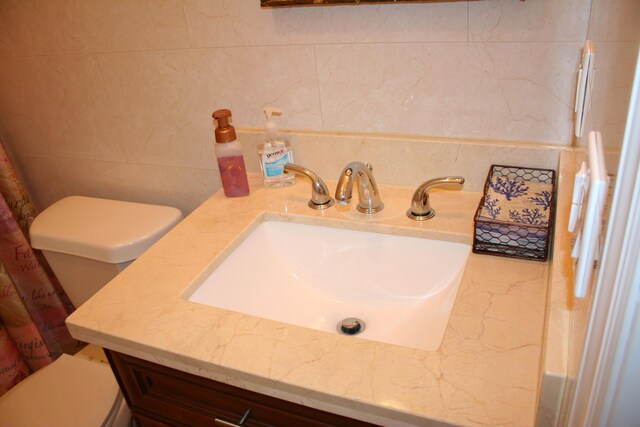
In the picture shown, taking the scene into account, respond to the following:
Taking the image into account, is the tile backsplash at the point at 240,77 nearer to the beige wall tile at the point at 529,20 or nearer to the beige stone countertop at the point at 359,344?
the beige wall tile at the point at 529,20

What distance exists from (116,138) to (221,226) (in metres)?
0.58

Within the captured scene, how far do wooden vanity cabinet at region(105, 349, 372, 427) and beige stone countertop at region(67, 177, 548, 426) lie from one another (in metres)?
0.06

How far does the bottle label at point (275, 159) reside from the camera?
117 cm

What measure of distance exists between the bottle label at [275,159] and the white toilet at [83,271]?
36cm

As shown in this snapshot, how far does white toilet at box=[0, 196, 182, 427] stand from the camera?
4.30 feet

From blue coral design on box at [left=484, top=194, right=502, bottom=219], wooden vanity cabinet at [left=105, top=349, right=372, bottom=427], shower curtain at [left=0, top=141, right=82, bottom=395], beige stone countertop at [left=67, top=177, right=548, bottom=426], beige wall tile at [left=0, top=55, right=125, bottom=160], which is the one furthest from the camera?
shower curtain at [left=0, top=141, right=82, bottom=395]

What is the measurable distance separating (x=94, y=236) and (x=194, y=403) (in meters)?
0.65

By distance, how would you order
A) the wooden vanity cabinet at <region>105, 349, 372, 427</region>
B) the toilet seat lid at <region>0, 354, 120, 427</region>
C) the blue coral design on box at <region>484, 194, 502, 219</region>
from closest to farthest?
1. the wooden vanity cabinet at <region>105, 349, 372, 427</region>
2. the blue coral design on box at <region>484, 194, 502, 219</region>
3. the toilet seat lid at <region>0, 354, 120, 427</region>

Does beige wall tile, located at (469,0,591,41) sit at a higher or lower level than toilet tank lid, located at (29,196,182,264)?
higher

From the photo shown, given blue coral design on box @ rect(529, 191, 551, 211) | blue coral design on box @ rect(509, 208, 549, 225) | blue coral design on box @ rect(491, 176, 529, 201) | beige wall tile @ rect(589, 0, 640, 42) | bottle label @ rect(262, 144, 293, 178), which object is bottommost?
blue coral design on box @ rect(509, 208, 549, 225)

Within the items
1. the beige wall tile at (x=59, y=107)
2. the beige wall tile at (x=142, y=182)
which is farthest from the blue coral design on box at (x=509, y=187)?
the beige wall tile at (x=59, y=107)

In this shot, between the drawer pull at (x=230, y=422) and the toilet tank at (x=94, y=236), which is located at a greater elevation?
the toilet tank at (x=94, y=236)

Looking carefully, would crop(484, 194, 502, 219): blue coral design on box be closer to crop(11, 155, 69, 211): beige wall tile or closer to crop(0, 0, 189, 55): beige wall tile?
crop(0, 0, 189, 55): beige wall tile

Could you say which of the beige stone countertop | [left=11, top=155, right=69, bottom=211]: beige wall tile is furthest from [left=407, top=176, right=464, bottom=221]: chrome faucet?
[left=11, top=155, right=69, bottom=211]: beige wall tile
